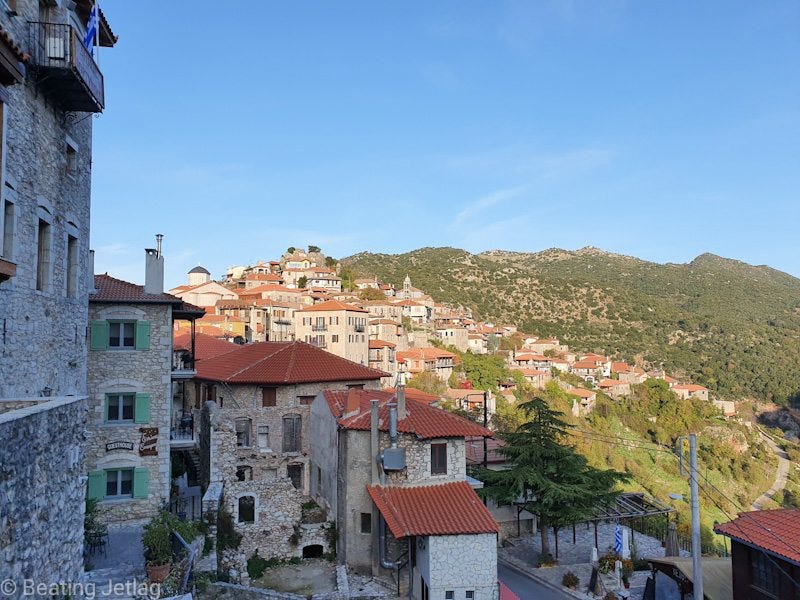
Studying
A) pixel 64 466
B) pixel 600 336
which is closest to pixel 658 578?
pixel 64 466

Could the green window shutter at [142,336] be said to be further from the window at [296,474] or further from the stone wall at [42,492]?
the stone wall at [42,492]

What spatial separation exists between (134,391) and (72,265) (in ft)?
20.4

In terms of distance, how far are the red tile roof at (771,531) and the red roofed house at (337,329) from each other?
186 ft

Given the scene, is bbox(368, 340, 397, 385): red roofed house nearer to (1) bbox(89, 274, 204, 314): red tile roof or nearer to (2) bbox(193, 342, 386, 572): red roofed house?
(2) bbox(193, 342, 386, 572): red roofed house

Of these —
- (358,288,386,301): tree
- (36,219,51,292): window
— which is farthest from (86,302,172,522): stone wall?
(358,288,386,301): tree

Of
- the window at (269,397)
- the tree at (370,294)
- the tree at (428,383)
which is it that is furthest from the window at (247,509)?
the tree at (370,294)

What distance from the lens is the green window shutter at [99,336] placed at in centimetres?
1955

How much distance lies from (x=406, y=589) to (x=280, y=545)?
5150 mm

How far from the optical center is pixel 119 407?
19.7 meters

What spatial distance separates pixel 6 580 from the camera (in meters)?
6.15

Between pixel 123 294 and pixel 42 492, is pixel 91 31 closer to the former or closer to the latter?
pixel 123 294

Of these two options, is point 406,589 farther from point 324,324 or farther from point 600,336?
point 600,336

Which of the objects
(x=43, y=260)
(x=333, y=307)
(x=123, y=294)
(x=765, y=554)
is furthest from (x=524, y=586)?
(x=333, y=307)

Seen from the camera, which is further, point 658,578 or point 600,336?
point 600,336
